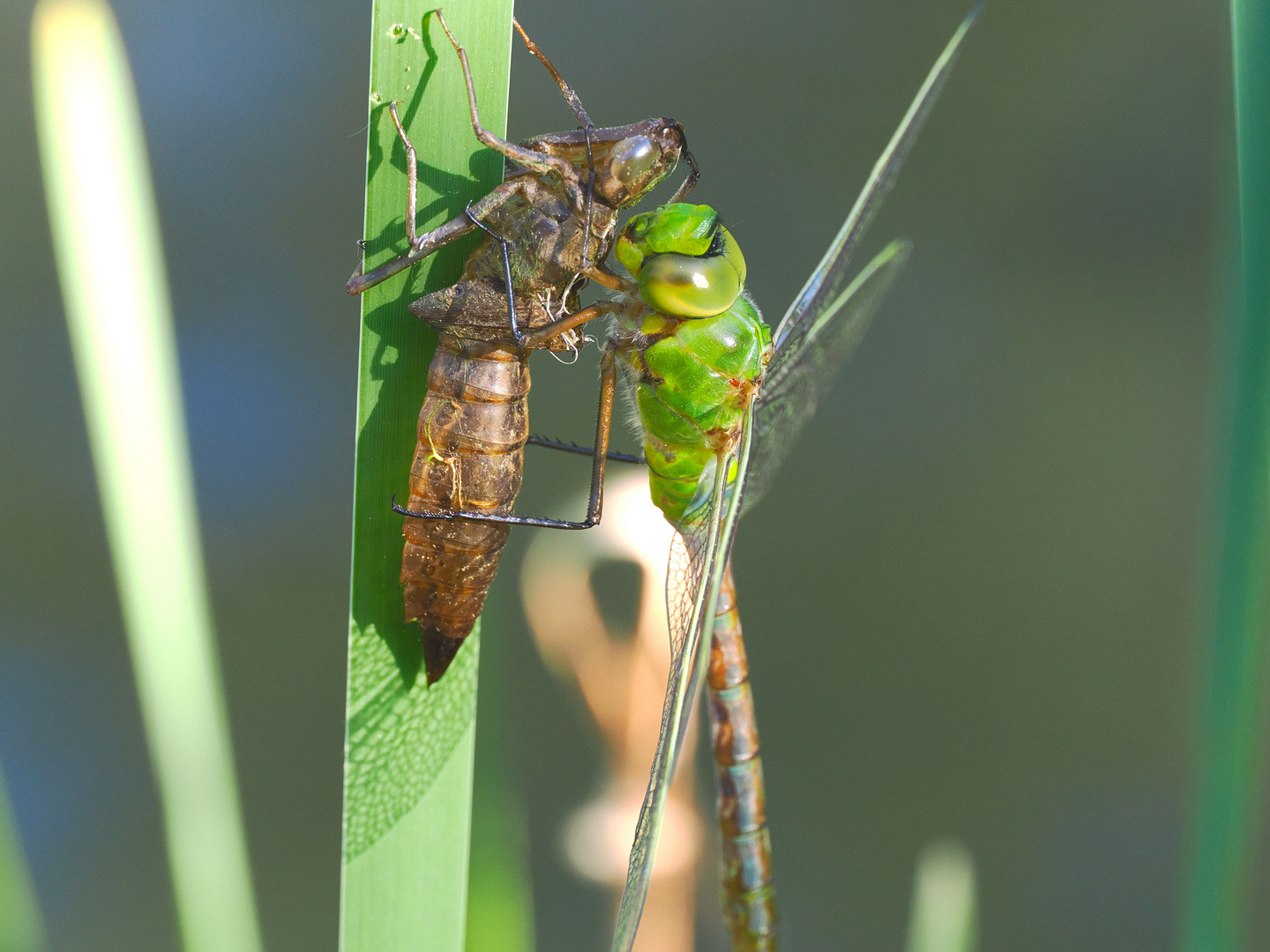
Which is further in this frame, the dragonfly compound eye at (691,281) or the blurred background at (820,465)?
the blurred background at (820,465)

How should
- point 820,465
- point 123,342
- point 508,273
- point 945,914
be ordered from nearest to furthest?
point 508,273, point 123,342, point 945,914, point 820,465

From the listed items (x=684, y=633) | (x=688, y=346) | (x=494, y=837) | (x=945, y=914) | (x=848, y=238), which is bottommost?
(x=945, y=914)

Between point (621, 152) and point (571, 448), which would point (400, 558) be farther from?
point (621, 152)

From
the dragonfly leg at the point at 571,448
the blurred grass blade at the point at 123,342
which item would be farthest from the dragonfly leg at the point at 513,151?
the blurred grass blade at the point at 123,342

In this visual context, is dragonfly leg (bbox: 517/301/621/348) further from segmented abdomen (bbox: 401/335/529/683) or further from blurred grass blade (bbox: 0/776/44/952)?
blurred grass blade (bbox: 0/776/44/952)

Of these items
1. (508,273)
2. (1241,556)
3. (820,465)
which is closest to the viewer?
(1241,556)

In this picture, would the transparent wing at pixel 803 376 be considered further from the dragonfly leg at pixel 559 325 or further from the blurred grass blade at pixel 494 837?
the blurred grass blade at pixel 494 837

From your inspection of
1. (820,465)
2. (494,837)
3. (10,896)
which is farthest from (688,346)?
(820,465)
